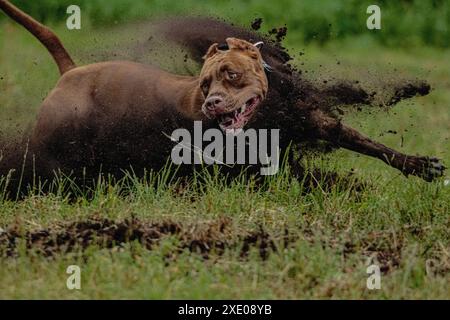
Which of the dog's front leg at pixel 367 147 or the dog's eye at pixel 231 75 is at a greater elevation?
the dog's eye at pixel 231 75

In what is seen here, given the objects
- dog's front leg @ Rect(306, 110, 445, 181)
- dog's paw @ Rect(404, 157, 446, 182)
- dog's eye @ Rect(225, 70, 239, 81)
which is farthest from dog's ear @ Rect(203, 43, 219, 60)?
dog's paw @ Rect(404, 157, 446, 182)

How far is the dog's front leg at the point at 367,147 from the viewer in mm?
7066

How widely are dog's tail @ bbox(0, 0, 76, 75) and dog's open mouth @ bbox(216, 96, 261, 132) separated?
1.17 metres

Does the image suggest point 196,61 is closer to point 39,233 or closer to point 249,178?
point 249,178

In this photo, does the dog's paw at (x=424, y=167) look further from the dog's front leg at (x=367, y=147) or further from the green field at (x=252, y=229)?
the green field at (x=252, y=229)

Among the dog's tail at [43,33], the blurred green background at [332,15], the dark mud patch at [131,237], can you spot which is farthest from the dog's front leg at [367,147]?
the blurred green background at [332,15]

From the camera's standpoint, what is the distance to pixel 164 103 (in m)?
7.25

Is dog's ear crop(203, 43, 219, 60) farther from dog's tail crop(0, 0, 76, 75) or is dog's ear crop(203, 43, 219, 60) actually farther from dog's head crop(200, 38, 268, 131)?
dog's tail crop(0, 0, 76, 75)

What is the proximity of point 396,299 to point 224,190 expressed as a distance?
1.58m

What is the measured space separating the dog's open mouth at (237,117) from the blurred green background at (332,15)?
148 inches

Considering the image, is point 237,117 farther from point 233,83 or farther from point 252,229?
point 252,229

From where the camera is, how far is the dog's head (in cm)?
685
